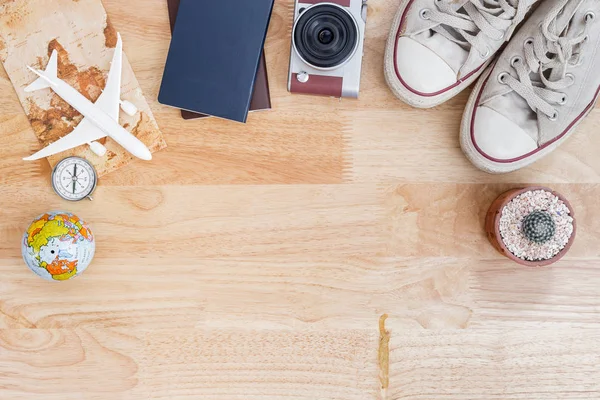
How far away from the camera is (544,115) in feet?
2.33

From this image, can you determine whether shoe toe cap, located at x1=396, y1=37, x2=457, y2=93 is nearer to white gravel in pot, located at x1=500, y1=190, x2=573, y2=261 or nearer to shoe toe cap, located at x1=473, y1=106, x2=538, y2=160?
shoe toe cap, located at x1=473, y1=106, x2=538, y2=160

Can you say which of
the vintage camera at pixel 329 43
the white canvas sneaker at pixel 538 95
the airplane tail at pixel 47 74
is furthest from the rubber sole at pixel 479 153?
the airplane tail at pixel 47 74

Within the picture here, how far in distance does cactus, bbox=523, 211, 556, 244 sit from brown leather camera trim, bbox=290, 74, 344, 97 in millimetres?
317

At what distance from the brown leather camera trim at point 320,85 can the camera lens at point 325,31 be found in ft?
0.06

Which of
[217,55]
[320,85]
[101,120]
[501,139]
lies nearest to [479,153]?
[501,139]

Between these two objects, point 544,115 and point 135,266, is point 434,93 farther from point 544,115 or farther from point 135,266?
Result: point 135,266

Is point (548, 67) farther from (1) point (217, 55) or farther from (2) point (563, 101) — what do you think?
(1) point (217, 55)

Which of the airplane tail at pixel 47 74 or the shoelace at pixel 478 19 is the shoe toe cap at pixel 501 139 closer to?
the shoelace at pixel 478 19

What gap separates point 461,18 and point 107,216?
0.60m

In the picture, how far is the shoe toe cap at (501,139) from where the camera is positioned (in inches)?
27.8

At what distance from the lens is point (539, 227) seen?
2.19 ft

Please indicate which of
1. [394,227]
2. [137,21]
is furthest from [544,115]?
[137,21]

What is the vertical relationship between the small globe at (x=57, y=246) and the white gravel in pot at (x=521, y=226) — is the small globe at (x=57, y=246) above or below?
below

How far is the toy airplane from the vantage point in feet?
2.38
